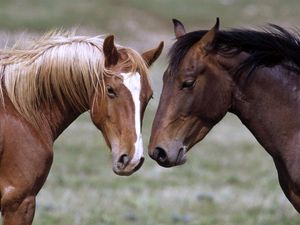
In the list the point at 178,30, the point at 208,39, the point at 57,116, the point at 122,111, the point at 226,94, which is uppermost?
the point at 208,39

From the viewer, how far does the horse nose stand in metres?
6.47

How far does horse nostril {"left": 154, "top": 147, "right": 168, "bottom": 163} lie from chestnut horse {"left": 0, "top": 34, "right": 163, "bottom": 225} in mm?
194

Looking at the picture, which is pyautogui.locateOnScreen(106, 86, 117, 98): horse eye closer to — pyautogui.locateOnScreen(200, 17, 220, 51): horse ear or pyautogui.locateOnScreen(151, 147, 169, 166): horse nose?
pyautogui.locateOnScreen(151, 147, 169, 166): horse nose

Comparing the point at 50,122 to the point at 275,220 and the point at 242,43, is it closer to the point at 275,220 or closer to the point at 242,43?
the point at 242,43

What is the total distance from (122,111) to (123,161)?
1.29 ft

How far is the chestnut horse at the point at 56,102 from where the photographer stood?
20.7 ft

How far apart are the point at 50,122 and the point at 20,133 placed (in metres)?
0.38

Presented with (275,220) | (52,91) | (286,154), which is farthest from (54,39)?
(275,220)

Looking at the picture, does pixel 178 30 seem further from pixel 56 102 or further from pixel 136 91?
pixel 56 102

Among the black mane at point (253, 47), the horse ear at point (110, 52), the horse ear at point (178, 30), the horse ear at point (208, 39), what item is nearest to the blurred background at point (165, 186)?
the horse ear at point (178, 30)

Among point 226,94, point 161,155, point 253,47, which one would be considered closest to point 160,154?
point 161,155

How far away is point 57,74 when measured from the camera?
6.66 metres

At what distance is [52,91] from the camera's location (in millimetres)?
6730

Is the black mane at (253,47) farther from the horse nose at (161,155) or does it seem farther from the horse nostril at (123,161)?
the horse nostril at (123,161)
